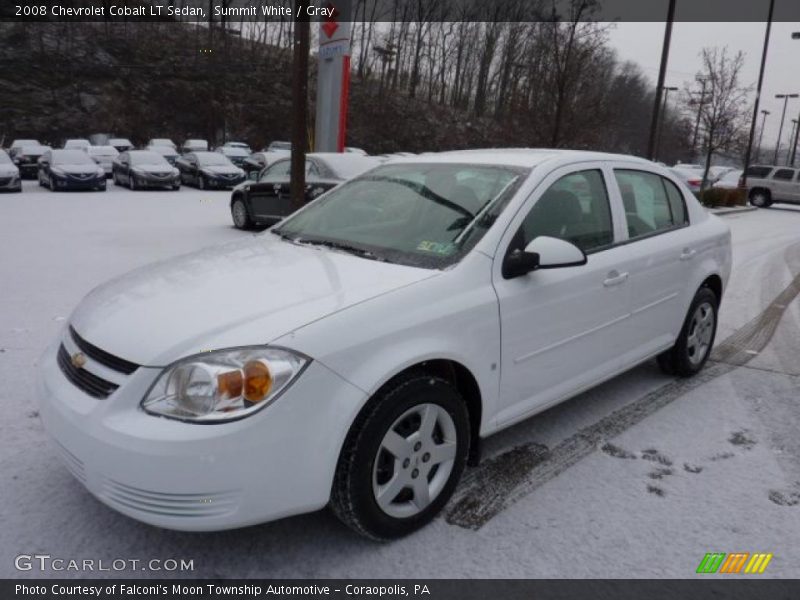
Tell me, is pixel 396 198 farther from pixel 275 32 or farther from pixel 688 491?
pixel 275 32

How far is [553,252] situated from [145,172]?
20720 millimetres

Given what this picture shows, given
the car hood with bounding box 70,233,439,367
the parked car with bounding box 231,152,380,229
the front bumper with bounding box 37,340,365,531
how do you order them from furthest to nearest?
the parked car with bounding box 231,152,380,229 → the car hood with bounding box 70,233,439,367 → the front bumper with bounding box 37,340,365,531

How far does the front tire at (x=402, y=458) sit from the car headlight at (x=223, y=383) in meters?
0.38

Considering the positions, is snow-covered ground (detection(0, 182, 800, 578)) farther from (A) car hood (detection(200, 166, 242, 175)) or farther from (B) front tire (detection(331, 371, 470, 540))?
(A) car hood (detection(200, 166, 242, 175))

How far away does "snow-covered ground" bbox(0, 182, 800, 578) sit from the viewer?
2633 mm

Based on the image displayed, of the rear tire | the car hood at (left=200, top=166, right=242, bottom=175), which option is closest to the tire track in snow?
the car hood at (left=200, top=166, right=242, bottom=175)

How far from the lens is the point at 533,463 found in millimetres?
3471

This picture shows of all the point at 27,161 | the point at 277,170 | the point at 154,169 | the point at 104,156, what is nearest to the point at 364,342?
the point at 277,170

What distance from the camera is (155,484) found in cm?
221

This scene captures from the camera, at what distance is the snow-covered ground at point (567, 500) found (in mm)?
2633

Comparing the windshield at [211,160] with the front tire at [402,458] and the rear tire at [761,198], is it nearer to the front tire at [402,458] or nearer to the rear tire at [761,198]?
the rear tire at [761,198]

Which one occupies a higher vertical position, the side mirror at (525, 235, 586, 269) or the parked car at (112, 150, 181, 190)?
the side mirror at (525, 235, 586, 269)

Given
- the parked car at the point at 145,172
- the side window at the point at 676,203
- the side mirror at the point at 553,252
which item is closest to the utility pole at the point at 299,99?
the side window at the point at 676,203

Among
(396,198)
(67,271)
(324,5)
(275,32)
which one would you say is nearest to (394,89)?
(275,32)
